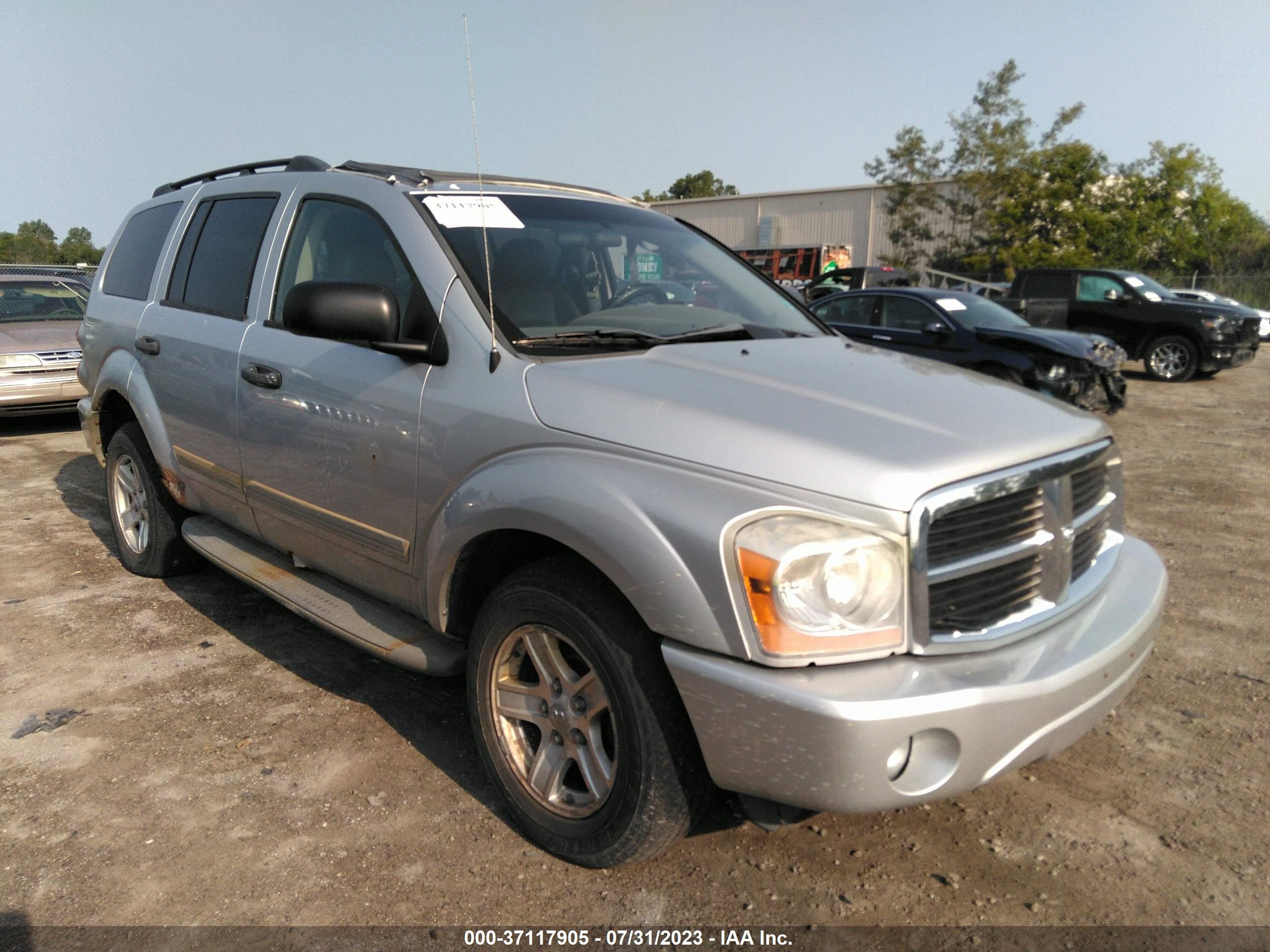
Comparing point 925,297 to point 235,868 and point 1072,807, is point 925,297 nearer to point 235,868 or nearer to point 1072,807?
point 1072,807

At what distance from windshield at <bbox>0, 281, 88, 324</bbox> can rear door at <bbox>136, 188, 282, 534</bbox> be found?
6.78 metres

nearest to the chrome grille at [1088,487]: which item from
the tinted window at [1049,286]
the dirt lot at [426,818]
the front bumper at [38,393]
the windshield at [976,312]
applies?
the dirt lot at [426,818]

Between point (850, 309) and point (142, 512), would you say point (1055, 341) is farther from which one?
point (142, 512)

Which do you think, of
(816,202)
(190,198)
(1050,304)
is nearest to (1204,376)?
(1050,304)

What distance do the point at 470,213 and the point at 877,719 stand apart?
2012mm

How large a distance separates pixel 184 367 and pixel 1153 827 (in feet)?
12.9

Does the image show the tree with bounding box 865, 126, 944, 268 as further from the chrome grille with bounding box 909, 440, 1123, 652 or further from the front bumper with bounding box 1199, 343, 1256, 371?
the chrome grille with bounding box 909, 440, 1123, 652

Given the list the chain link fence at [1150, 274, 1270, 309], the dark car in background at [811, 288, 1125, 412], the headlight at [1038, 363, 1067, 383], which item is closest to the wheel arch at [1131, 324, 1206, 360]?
the dark car in background at [811, 288, 1125, 412]

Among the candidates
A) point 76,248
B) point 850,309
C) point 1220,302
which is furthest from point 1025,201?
point 76,248

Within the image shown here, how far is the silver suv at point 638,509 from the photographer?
1.94 metres

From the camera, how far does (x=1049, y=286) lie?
14352mm

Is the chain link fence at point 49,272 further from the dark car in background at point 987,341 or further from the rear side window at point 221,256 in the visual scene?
the dark car in background at point 987,341

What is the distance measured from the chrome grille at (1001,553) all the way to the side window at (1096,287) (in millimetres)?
13270

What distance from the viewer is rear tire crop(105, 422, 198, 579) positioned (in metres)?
4.43
